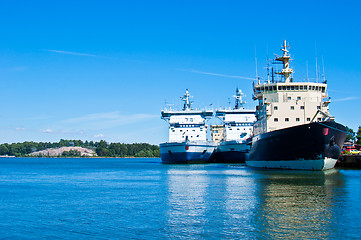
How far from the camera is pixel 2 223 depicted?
19.9m

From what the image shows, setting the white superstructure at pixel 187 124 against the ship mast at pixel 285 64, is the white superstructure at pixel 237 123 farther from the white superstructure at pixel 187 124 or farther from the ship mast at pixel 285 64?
the ship mast at pixel 285 64

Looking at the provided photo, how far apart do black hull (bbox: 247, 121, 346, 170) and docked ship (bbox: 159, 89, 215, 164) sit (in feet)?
104

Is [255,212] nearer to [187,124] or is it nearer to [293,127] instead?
[293,127]

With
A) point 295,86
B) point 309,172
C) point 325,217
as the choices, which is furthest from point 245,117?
point 325,217

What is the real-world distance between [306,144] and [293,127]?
2.23 m

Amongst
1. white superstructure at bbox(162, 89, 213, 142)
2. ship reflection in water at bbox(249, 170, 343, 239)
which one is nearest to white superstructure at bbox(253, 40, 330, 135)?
ship reflection in water at bbox(249, 170, 343, 239)

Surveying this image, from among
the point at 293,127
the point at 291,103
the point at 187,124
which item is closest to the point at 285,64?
the point at 291,103

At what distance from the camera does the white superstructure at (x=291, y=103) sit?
2083 inches

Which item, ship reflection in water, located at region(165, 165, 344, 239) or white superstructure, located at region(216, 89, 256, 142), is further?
white superstructure, located at region(216, 89, 256, 142)

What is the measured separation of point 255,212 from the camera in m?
21.4

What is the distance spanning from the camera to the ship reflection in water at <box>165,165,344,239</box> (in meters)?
17.2

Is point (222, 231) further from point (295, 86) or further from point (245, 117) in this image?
point (245, 117)

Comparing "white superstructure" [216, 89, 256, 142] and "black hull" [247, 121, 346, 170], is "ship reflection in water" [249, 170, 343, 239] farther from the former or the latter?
"white superstructure" [216, 89, 256, 142]

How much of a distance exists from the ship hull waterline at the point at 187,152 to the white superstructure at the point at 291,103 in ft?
88.4
